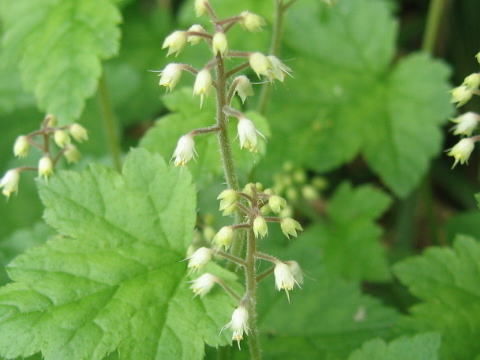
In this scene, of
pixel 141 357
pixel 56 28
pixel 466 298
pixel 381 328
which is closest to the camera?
pixel 141 357

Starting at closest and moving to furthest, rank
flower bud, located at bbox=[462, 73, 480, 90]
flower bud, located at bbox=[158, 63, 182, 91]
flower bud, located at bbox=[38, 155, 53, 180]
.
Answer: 1. flower bud, located at bbox=[158, 63, 182, 91]
2. flower bud, located at bbox=[462, 73, 480, 90]
3. flower bud, located at bbox=[38, 155, 53, 180]

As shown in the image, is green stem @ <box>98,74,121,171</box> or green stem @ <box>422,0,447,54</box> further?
green stem @ <box>422,0,447,54</box>

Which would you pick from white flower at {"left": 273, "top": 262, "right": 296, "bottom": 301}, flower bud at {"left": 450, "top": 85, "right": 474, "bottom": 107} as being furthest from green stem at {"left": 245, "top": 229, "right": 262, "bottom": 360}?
flower bud at {"left": 450, "top": 85, "right": 474, "bottom": 107}

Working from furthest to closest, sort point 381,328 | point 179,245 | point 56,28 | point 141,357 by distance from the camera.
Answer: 1. point 56,28
2. point 381,328
3. point 179,245
4. point 141,357

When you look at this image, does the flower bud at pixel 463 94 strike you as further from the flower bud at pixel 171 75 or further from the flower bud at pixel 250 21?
the flower bud at pixel 171 75

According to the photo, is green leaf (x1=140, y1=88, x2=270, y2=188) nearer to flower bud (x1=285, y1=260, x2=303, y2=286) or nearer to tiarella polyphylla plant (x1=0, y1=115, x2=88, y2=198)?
tiarella polyphylla plant (x1=0, y1=115, x2=88, y2=198)

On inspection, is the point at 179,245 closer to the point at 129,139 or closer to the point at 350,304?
the point at 350,304

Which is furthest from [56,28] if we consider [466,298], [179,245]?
[466,298]
